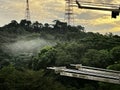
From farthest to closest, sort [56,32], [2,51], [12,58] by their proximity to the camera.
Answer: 1. [56,32]
2. [2,51]
3. [12,58]

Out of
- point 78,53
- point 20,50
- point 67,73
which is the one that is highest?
point 67,73

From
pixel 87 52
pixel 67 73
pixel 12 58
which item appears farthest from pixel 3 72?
pixel 12 58

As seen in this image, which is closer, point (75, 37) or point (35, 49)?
point (75, 37)

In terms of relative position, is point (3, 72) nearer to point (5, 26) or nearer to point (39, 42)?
point (39, 42)

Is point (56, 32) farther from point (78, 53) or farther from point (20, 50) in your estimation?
point (78, 53)

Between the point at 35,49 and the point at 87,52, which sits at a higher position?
the point at 87,52

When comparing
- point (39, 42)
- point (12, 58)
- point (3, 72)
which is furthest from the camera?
point (39, 42)
